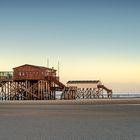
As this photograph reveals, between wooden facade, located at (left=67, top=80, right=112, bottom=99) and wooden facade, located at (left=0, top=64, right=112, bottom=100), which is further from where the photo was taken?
wooden facade, located at (left=67, top=80, right=112, bottom=99)

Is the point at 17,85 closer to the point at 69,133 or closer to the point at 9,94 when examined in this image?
the point at 9,94

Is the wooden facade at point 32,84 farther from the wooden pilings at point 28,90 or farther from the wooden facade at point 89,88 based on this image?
the wooden facade at point 89,88

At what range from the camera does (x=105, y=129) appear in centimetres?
2166

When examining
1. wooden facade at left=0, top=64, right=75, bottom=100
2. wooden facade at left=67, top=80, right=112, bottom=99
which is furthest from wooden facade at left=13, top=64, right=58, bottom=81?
wooden facade at left=67, top=80, right=112, bottom=99

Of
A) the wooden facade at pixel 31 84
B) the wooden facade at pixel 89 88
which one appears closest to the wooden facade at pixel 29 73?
the wooden facade at pixel 31 84

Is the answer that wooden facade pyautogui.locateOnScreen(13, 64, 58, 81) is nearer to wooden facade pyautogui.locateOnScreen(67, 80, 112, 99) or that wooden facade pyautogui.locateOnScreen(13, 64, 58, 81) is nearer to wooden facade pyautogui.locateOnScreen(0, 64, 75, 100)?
wooden facade pyautogui.locateOnScreen(0, 64, 75, 100)

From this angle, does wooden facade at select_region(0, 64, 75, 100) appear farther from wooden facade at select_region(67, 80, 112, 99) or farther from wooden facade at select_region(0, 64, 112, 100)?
wooden facade at select_region(67, 80, 112, 99)

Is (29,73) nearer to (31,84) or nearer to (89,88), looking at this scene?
(31,84)

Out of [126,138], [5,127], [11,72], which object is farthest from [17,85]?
[126,138]

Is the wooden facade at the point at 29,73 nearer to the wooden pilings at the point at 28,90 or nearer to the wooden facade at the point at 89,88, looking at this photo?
the wooden pilings at the point at 28,90

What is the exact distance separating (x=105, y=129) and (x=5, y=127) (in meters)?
5.42

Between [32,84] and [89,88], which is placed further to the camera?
[89,88]

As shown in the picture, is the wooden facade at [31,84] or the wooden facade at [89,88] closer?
the wooden facade at [31,84]

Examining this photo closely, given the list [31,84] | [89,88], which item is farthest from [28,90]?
[89,88]
